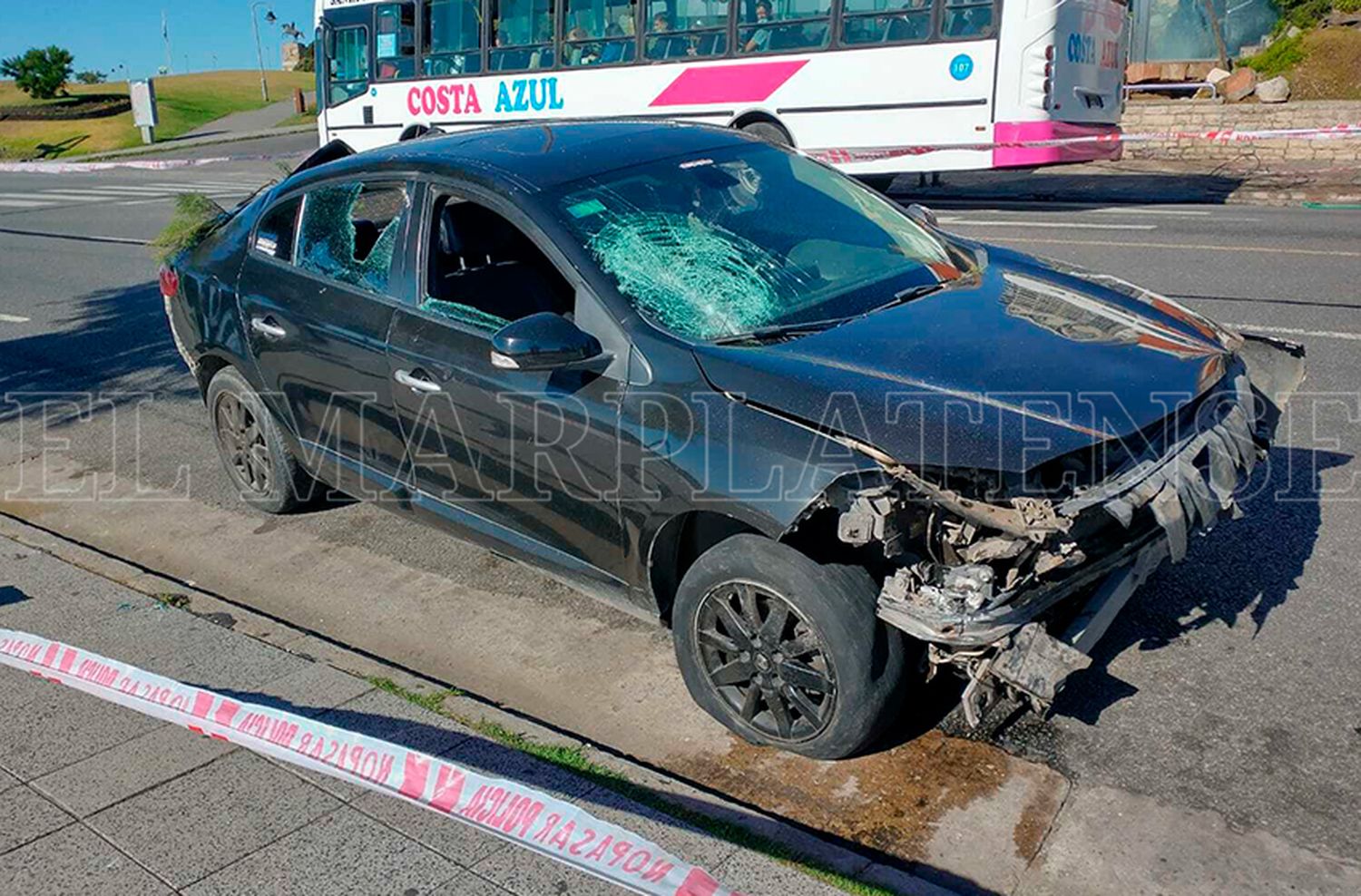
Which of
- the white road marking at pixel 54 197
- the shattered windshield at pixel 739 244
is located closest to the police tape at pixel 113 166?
the white road marking at pixel 54 197

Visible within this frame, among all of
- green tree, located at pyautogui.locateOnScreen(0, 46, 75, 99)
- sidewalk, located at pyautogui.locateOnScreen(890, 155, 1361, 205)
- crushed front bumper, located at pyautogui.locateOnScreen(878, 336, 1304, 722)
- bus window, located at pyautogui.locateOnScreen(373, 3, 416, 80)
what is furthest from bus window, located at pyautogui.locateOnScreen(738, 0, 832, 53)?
green tree, located at pyautogui.locateOnScreen(0, 46, 75, 99)

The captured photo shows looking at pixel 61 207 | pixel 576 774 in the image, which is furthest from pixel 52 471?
pixel 61 207

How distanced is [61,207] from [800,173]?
63.4 feet

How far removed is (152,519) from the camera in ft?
20.8

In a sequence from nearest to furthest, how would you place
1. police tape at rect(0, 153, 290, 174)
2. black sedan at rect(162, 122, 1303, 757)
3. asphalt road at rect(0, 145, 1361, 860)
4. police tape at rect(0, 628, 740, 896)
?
police tape at rect(0, 628, 740, 896) → black sedan at rect(162, 122, 1303, 757) → asphalt road at rect(0, 145, 1361, 860) → police tape at rect(0, 153, 290, 174)

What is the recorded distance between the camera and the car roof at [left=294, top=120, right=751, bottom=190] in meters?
4.59

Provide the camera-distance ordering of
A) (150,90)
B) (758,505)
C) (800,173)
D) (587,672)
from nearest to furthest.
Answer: (758,505)
(587,672)
(800,173)
(150,90)

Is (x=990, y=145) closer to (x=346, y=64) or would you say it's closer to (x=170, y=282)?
(x=170, y=282)

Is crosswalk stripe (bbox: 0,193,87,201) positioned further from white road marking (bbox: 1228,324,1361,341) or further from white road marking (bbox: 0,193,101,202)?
white road marking (bbox: 1228,324,1361,341)

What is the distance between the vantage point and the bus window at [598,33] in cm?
1627

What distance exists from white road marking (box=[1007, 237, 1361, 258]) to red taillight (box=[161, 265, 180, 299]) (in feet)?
27.9

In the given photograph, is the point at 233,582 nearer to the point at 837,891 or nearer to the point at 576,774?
the point at 576,774

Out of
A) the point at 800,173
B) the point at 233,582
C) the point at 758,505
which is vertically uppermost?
the point at 800,173

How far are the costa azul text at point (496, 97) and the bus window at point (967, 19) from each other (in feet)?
18.0
